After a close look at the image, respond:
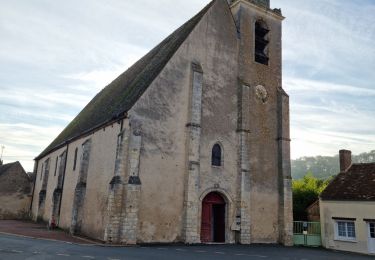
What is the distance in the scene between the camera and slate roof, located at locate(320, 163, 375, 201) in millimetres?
21328

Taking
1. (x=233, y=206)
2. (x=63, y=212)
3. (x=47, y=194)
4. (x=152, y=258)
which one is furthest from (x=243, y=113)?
(x=47, y=194)

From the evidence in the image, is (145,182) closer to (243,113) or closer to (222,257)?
(222,257)

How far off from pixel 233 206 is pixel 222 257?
22.3 feet

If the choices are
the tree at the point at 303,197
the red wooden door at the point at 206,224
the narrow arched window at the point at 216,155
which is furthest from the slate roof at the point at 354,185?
the red wooden door at the point at 206,224

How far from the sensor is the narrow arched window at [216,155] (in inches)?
800

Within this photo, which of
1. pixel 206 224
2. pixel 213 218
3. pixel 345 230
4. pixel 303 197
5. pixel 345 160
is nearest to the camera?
pixel 206 224

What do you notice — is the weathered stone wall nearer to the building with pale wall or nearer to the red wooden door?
the red wooden door

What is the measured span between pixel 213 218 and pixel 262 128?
6.70 metres

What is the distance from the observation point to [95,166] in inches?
813

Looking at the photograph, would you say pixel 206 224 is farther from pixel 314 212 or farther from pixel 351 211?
pixel 314 212

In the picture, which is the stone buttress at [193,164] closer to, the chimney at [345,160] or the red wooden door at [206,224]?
the red wooden door at [206,224]

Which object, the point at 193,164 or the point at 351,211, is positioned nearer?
the point at 193,164

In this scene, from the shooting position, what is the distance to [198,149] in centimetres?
1909

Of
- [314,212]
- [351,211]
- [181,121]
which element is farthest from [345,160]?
[181,121]
